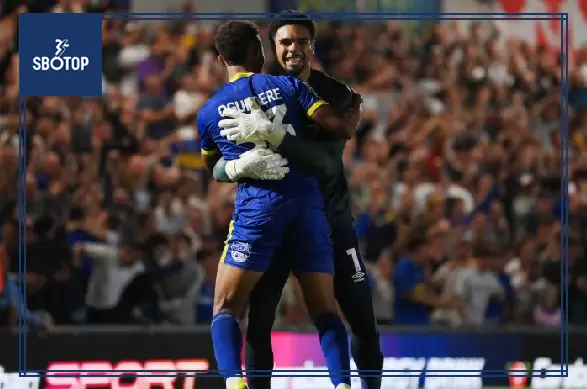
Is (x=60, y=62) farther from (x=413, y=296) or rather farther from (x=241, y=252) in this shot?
(x=413, y=296)

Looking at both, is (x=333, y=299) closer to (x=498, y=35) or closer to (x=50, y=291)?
(x=50, y=291)

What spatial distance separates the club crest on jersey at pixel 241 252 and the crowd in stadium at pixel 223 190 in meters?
4.02

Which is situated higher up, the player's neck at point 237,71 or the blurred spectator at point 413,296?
the player's neck at point 237,71

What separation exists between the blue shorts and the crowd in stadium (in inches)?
158

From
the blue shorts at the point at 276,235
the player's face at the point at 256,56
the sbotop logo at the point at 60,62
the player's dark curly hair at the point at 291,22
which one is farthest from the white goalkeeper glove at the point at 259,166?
the sbotop logo at the point at 60,62

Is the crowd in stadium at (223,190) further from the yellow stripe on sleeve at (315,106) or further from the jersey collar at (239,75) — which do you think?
the yellow stripe on sleeve at (315,106)

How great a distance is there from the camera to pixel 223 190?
41.2ft

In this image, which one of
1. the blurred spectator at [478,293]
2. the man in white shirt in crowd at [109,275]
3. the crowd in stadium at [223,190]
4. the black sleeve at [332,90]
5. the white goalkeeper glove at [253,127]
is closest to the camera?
the white goalkeeper glove at [253,127]

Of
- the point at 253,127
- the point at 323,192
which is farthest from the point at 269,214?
the point at 323,192

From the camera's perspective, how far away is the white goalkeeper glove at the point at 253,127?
22.9 ft

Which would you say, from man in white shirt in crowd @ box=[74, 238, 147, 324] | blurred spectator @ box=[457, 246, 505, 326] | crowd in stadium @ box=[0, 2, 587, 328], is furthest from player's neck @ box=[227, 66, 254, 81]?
blurred spectator @ box=[457, 246, 505, 326]

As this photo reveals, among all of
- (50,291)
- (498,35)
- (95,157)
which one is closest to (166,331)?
(50,291)

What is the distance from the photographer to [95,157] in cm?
1277

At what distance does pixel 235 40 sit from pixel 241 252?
1.09 meters
